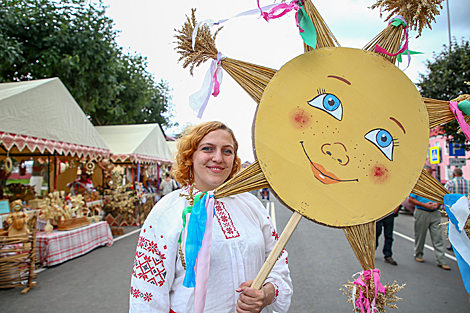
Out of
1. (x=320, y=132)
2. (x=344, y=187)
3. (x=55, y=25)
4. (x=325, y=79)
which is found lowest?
(x=344, y=187)

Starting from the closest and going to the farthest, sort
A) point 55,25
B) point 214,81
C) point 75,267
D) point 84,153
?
point 214,81 → point 75,267 → point 84,153 → point 55,25

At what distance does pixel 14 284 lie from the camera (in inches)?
144

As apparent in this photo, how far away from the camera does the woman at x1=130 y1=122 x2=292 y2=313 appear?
43.3 inches

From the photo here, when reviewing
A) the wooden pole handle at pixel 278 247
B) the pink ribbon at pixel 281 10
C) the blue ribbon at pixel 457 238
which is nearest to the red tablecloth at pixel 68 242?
the wooden pole handle at pixel 278 247

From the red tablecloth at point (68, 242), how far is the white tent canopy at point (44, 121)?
59.8 inches

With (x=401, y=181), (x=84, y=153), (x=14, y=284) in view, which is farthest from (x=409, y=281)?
(x=84, y=153)

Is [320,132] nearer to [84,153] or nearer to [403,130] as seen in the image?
[403,130]

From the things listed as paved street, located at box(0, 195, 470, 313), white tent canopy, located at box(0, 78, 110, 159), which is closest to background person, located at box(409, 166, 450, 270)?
paved street, located at box(0, 195, 470, 313)

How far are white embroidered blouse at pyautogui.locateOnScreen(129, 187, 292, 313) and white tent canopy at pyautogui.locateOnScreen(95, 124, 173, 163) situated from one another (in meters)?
7.12

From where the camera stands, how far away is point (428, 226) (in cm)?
454

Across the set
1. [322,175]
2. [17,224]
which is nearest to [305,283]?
[322,175]

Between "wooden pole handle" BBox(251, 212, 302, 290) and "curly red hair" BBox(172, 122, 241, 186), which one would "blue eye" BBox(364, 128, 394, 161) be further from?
"curly red hair" BBox(172, 122, 241, 186)

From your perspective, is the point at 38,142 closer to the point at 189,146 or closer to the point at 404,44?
the point at 189,146

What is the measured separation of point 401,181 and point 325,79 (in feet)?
1.52
